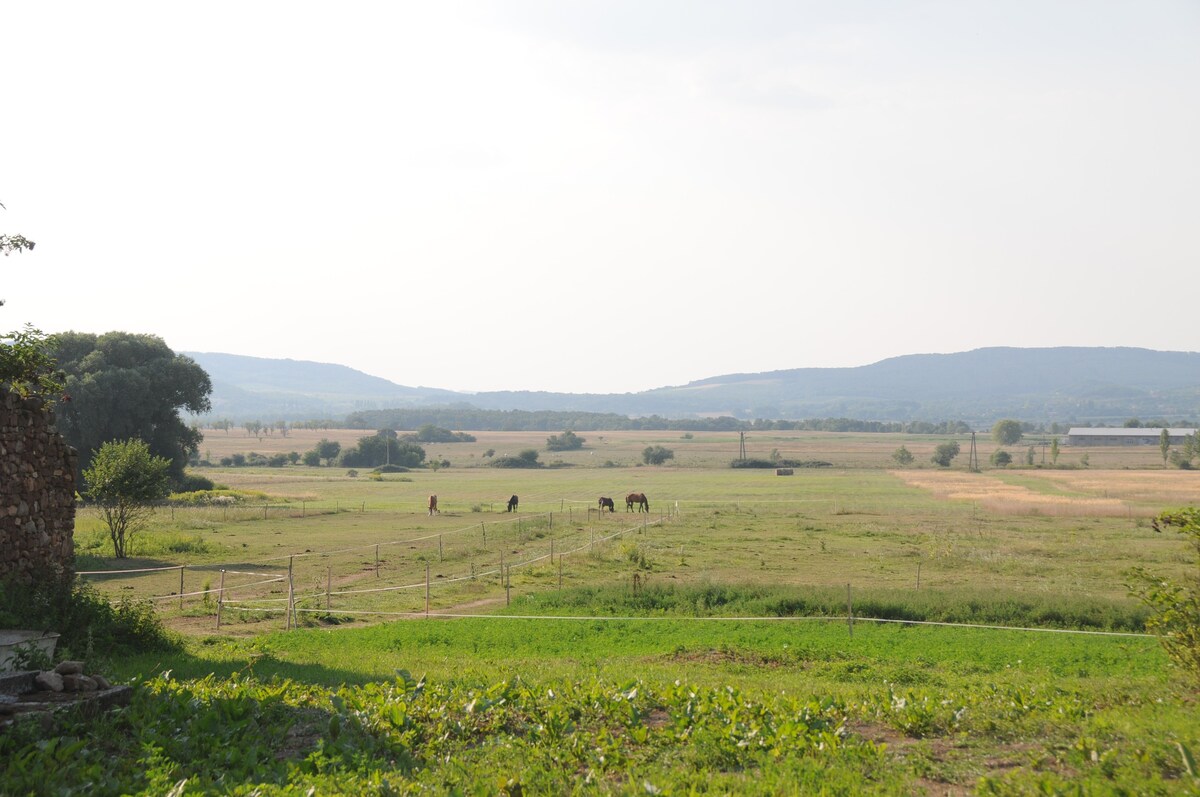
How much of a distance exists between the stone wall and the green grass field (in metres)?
2.45

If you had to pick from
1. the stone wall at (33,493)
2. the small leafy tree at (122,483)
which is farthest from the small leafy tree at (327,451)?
the stone wall at (33,493)

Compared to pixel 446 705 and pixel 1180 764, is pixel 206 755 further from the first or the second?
pixel 1180 764

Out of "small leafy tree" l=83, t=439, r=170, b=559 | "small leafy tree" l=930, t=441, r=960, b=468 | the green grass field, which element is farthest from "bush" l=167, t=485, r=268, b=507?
→ "small leafy tree" l=930, t=441, r=960, b=468

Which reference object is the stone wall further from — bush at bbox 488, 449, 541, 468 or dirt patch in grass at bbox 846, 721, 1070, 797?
bush at bbox 488, 449, 541, 468

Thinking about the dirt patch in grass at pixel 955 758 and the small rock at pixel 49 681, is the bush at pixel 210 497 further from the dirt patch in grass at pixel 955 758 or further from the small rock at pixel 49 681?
the dirt patch in grass at pixel 955 758

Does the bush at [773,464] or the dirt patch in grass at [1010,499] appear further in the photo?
the bush at [773,464]

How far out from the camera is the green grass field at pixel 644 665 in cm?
859

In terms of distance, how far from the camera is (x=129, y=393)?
69.2m

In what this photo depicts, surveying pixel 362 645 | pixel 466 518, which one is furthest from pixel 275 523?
pixel 362 645

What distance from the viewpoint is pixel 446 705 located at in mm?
10578

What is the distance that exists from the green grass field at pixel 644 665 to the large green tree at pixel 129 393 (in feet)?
64.8

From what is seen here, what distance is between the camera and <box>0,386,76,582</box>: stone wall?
15039mm

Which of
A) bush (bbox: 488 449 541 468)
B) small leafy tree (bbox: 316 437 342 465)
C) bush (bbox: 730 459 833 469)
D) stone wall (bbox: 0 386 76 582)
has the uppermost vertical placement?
stone wall (bbox: 0 386 76 582)

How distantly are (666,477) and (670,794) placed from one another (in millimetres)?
113931
